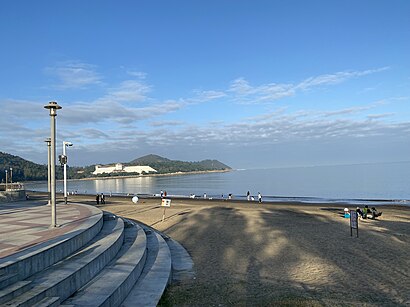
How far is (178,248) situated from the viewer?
490 inches

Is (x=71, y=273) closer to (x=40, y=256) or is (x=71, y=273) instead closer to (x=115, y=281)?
(x=40, y=256)

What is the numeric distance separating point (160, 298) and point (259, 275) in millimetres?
3446

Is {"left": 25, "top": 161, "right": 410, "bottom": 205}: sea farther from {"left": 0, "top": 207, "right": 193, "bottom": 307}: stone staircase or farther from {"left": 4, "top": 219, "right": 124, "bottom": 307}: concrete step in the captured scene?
{"left": 4, "top": 219, "right": 124, "bottom": 307}: concrete step

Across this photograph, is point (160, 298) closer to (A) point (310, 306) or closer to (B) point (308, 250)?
(A) point (310, 306)

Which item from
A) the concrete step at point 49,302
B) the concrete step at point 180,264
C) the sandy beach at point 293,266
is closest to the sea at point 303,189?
the sandy beach at point 293,266

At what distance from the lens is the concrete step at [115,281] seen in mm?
5781

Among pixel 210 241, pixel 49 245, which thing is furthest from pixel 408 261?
pixel 49 245

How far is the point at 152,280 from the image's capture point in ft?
25.8

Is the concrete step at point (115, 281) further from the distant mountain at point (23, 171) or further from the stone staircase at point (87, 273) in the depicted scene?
the distant mountain at point (23, 171)

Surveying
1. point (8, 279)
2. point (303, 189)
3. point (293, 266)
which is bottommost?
point (303, 189)

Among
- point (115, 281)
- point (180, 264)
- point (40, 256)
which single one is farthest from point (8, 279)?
point (180, 264)

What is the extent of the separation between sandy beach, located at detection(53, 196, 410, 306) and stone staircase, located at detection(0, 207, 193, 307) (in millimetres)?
660

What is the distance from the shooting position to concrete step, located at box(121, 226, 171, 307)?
668 cm

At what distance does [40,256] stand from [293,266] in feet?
24.2
